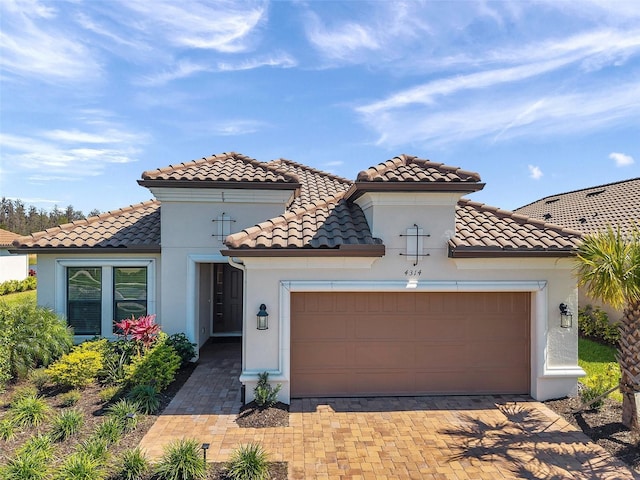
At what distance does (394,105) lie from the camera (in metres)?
14.2

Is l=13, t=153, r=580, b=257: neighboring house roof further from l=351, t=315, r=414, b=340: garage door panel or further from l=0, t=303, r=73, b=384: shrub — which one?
l=0, t=303, r=73, b=384: shrub

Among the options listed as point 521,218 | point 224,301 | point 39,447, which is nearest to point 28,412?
point 39,447

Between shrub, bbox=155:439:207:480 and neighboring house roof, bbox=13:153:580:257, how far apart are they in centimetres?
353

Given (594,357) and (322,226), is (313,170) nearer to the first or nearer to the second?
(322,226)

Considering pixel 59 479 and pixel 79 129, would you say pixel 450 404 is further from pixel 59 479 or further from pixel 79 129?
pixel 79 129

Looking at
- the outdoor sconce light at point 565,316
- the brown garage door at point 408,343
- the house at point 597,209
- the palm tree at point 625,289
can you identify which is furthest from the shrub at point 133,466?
the house at point 597,209

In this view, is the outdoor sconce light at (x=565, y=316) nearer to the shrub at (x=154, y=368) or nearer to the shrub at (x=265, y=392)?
the shrub at (x=265, y=392)

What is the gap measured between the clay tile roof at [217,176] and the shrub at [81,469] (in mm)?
6782

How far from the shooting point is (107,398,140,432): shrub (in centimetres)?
656

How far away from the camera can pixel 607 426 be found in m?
6.79

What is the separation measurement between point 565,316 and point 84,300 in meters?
13.5

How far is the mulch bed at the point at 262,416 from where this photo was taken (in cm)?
686

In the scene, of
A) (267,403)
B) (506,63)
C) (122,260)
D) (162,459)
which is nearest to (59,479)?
(162,459)

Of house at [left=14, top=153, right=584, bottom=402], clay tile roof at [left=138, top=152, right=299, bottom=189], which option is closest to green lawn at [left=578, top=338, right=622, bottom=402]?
house at [left=14, top=153, right=584, bottom=402]
